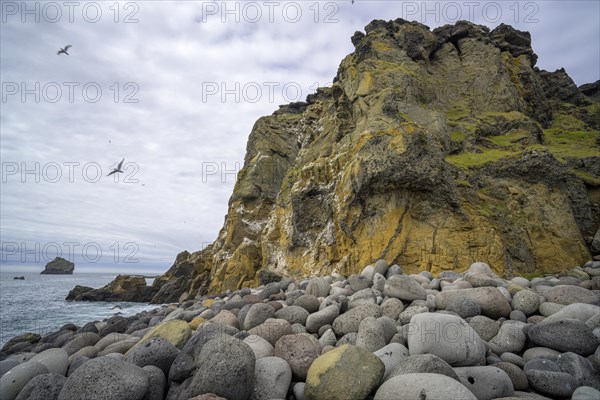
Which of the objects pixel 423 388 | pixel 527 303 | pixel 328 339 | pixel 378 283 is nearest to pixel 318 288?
pixel 378 283

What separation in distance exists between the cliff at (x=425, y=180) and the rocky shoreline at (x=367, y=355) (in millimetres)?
6293

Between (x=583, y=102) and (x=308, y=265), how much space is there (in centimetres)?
4728

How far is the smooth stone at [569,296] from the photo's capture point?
247 inches

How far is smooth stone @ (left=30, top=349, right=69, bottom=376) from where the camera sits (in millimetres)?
5688

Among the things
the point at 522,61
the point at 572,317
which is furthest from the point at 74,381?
the point at 522,61

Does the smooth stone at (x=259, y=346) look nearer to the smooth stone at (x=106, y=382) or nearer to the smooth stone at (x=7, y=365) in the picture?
the smooth stone at (x=106, y=382)

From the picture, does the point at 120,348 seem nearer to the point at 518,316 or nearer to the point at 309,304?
the point at 309,304

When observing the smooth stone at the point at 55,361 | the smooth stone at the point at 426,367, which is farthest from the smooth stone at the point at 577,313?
the smooth stone at the point at 55,361

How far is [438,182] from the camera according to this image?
1325 cm

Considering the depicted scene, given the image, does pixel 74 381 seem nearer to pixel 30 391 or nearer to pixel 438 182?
pixel 30 391

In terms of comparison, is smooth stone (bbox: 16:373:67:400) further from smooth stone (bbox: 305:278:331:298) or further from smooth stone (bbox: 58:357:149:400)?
smooth stone (bbox: 305:278:331:298)

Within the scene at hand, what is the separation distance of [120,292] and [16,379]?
5131 centimetres

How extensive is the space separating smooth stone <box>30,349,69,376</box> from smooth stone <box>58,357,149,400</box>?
266cm

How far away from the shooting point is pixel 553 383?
13.3ft
